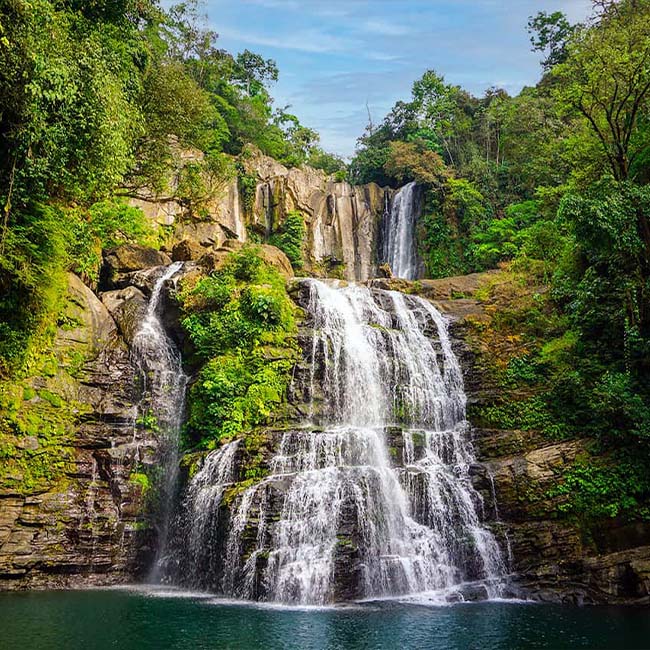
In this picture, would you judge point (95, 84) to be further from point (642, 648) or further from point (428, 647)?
point (642, 648)

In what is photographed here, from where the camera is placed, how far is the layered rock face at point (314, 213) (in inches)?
1247

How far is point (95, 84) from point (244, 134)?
25.3 m

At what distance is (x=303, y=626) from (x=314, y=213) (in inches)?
1058

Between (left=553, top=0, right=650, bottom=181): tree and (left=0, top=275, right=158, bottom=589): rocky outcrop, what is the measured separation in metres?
16.3

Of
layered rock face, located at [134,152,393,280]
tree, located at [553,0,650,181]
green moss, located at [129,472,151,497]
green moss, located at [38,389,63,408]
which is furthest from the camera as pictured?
layered rock face, located at [134,152,393,280]

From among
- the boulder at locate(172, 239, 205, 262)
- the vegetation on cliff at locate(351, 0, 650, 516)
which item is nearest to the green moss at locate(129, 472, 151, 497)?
the vegetation on cliff at locate(351, 0, 650, 516)

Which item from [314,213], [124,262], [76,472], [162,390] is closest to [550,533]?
[162,390]

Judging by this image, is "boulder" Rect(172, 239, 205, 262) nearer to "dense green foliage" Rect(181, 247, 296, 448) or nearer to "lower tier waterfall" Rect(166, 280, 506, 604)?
"dense green foliage" Rect(181, 247, 296, 448)

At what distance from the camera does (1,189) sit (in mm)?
14109

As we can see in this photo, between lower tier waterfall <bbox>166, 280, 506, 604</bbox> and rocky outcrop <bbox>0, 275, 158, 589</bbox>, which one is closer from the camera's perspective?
lower tier waterfall <bbox>166, 280, 506, 604</bbox>

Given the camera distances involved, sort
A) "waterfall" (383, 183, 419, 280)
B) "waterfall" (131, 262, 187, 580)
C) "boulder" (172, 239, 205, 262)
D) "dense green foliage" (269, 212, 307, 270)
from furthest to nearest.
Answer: "waterfall" (383, 183, 419, 280)
"dense green foliage" (269, 212, 307, 270)
"boulder" (172, 239, 205, 262)
"waterfall" (131, 262, 187, 580)

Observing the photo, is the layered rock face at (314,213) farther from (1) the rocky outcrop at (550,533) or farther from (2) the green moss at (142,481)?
(1) the rocky outcrop at (550,533)

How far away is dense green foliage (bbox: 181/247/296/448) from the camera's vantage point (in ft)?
51.2

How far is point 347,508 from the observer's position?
1252cm
